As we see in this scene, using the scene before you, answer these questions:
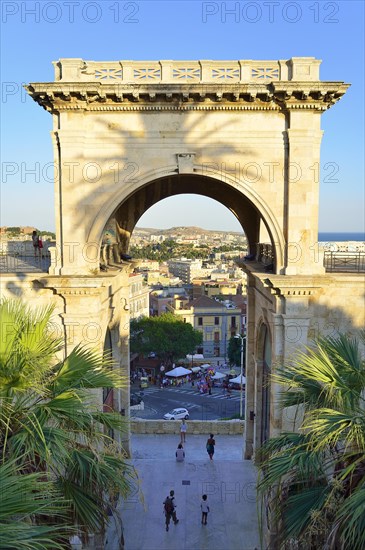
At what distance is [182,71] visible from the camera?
43.0 feet

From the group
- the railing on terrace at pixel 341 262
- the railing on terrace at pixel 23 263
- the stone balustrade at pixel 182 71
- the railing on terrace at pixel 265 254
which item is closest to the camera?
the stone balustrade at pixel 182 71

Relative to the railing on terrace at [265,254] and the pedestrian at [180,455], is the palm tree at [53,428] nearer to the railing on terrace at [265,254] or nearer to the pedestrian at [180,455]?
the railing on terrace at [265,254]

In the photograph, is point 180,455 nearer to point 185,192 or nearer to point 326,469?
point 185,192

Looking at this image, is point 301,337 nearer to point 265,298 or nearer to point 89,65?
point 265,298

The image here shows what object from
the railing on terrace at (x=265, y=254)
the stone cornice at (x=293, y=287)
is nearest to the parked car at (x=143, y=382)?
the railing on terrace at (x=265, y=254)

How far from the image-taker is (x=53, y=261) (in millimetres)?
13156

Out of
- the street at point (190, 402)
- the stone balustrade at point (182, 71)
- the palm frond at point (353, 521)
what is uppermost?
the stone balustrade at point (182, 71)

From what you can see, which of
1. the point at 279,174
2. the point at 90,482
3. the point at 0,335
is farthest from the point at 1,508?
the point at 279,174

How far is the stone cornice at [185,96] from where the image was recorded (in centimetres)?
1238

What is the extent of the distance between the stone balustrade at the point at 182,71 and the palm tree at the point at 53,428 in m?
7.34

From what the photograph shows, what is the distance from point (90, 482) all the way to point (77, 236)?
7.41 m

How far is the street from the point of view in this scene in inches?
1799

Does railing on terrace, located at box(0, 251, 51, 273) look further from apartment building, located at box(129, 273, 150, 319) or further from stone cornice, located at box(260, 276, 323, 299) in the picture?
Result: apartment building, located at box(129, 273, 150, 319)

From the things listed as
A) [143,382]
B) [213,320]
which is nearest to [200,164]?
[143,382]
